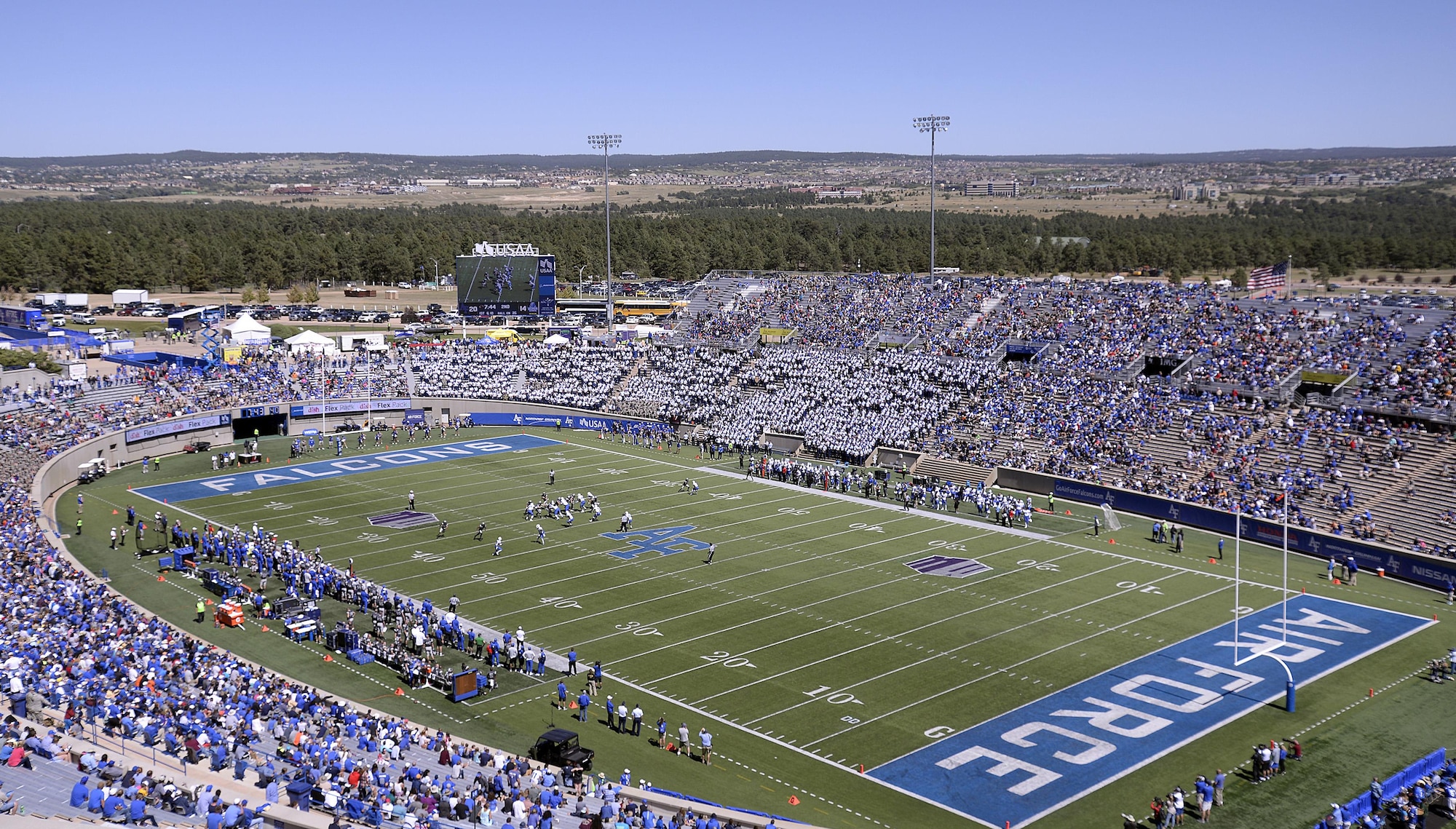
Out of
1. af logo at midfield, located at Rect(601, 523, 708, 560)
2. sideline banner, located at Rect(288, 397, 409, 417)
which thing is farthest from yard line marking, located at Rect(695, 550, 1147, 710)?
sideline banner, located at Rect(288, 397, 409, 417)

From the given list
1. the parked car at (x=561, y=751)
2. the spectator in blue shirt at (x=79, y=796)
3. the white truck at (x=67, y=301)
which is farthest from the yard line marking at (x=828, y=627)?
the white truck at (x=67, y=301)

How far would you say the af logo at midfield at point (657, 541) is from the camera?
131 feet

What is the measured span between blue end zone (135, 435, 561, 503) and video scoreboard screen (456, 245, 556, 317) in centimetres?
2030

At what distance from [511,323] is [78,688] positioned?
264ft

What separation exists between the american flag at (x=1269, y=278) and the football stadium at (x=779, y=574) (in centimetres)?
313

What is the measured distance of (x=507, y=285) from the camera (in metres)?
81.3

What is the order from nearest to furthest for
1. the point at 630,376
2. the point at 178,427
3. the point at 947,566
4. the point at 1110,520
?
the point at 947,566, the point at 1110,520, the point at 178,427, the point at 630,376

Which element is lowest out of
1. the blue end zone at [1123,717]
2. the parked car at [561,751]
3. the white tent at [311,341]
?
the blue end zone at [1123,717]

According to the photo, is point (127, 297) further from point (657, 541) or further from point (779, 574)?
point (779, 574)

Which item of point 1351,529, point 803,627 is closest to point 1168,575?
point 1351,529

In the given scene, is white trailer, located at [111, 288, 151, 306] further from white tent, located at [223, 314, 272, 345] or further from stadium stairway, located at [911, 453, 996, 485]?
stadium stairway, located at [911, 453, 996, 485]

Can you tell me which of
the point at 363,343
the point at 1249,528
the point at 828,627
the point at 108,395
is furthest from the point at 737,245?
the point at 828,627

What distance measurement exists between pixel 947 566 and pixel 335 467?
29.7m

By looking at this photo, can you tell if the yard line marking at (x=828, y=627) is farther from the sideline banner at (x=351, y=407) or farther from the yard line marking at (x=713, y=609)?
the sideline banner at (x=351, y=407)
